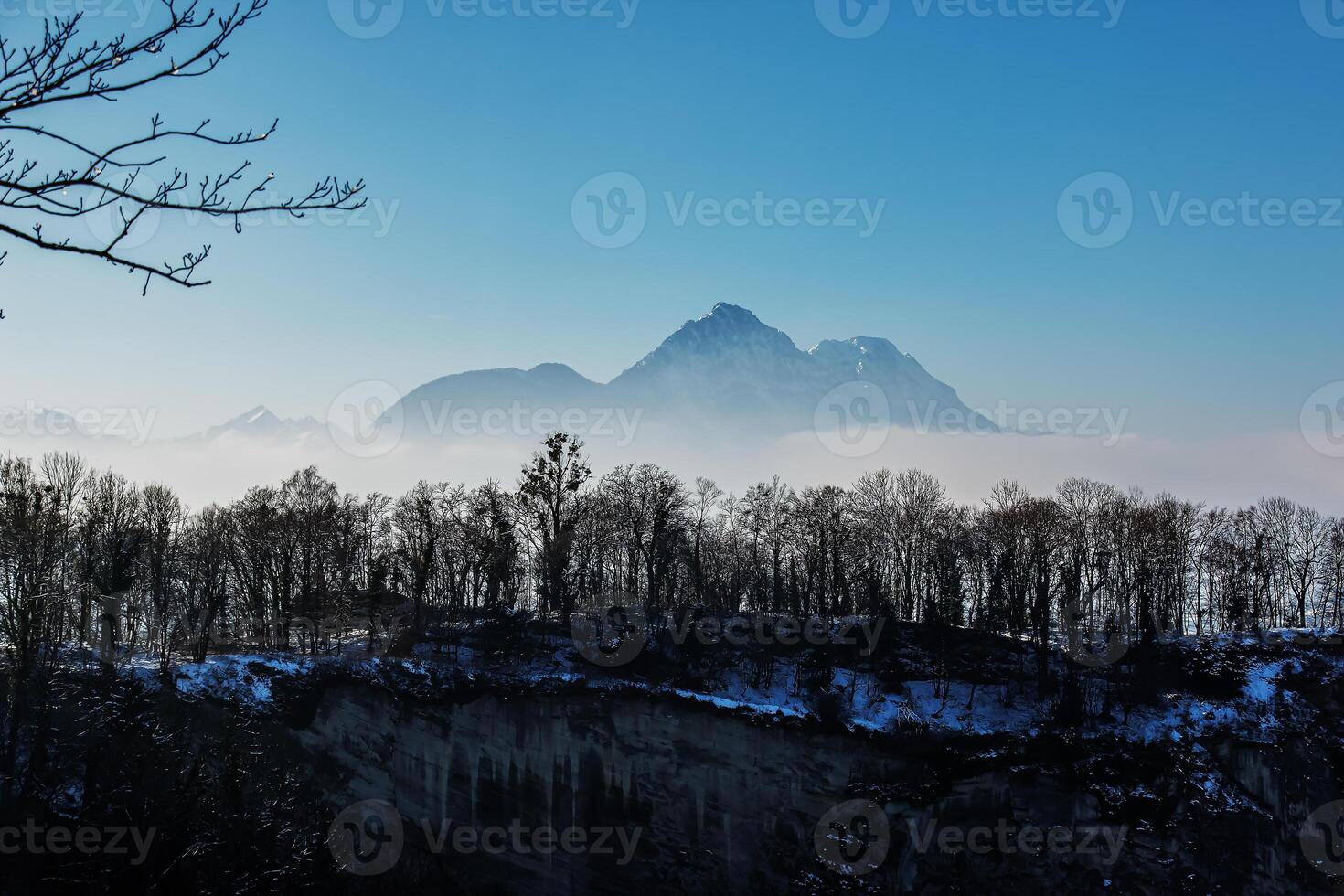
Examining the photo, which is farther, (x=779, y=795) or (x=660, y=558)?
(x=660, y=558)

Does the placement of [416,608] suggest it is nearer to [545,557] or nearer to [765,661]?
[545,557]

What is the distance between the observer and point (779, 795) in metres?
32.5

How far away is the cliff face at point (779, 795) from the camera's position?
102 ft

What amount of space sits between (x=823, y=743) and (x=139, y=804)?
2300 cm

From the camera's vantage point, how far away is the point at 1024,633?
→ 44.9 m

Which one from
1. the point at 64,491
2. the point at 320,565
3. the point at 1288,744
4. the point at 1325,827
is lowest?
the point at 1325,827

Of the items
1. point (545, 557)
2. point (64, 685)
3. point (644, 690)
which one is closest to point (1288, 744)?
point (644, 690)

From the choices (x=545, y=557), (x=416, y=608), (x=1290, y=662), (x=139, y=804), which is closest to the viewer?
(x=139, y=804)

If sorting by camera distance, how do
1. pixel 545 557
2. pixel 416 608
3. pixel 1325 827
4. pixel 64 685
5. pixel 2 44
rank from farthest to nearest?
pixel 545 557 < pixel 416 608 < pixel 1325 827 < pixel 64 685 < pixel 2 44

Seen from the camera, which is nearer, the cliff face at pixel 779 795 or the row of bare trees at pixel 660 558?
the cliff face at pixel 779 795

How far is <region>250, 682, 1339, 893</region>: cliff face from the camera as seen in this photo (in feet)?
102

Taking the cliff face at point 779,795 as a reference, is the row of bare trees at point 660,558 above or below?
above

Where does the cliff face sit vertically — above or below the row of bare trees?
below

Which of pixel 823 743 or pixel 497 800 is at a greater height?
pixel 823 743
